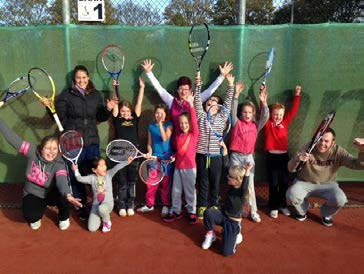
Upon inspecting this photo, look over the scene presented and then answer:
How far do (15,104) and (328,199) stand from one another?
12.3 feet

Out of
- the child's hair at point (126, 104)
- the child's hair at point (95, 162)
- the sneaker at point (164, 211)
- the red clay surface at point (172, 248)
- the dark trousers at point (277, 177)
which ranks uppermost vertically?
the child's hair at point (126, 104)

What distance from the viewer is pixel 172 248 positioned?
12.0 feet

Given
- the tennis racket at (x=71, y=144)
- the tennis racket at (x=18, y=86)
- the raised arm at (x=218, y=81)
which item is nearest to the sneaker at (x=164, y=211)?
the tennis racket at (x=71, y=144)

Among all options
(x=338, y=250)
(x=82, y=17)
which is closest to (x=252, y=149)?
(x=338, y=250)

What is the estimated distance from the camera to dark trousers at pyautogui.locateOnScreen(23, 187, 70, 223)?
400 cm

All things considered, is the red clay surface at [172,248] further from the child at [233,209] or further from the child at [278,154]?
the child at [278,154]

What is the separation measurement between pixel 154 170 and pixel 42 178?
1.20m

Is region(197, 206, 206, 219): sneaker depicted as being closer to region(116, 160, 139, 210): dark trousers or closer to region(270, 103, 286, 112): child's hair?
region(116, 160, 139, 210): dark trousers

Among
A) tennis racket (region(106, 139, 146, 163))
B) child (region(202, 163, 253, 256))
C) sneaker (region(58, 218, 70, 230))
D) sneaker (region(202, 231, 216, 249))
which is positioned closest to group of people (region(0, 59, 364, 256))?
sneaker (region(58, 218, 70, 230))

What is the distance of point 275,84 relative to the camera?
4520 mm

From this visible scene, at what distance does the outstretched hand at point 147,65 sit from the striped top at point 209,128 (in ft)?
2.13

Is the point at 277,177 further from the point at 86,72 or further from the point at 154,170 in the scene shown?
the point at 86,72

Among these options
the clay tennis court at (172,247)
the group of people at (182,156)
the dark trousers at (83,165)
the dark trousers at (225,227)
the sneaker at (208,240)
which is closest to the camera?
the clay tennis court at (172,247)

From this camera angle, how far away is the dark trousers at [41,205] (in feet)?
13.1
